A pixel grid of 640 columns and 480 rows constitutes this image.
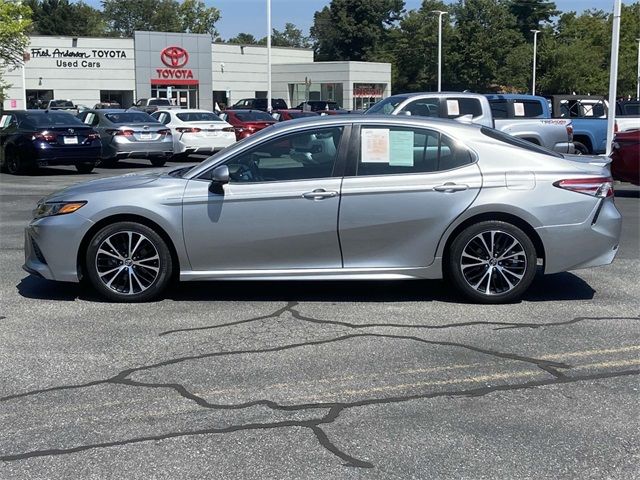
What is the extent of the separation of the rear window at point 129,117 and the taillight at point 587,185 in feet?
56.1

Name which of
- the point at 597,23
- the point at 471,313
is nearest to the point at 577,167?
the point at 471,313

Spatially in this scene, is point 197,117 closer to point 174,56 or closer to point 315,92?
point 174,56

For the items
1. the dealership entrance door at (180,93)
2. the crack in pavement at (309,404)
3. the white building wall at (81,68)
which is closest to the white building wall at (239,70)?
the dealership entrance door at (180,93)

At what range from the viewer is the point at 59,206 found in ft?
23.2

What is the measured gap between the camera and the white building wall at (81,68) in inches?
2345

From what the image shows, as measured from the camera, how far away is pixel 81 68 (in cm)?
6066

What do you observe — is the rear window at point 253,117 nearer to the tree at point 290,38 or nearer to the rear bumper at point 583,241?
the rear bumper at point 583,241

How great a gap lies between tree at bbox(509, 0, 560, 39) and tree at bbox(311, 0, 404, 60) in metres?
19.1

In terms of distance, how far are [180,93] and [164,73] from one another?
80.3 inches

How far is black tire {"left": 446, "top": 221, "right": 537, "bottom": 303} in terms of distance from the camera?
690 cm

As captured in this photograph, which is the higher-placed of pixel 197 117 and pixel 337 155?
pixel 197 117

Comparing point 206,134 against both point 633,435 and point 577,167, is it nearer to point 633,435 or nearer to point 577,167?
point 577,167

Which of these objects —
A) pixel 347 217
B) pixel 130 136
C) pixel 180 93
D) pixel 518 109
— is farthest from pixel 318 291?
pixel 180 93

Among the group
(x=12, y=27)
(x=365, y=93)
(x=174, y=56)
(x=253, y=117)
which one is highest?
(x=174, y=56)
